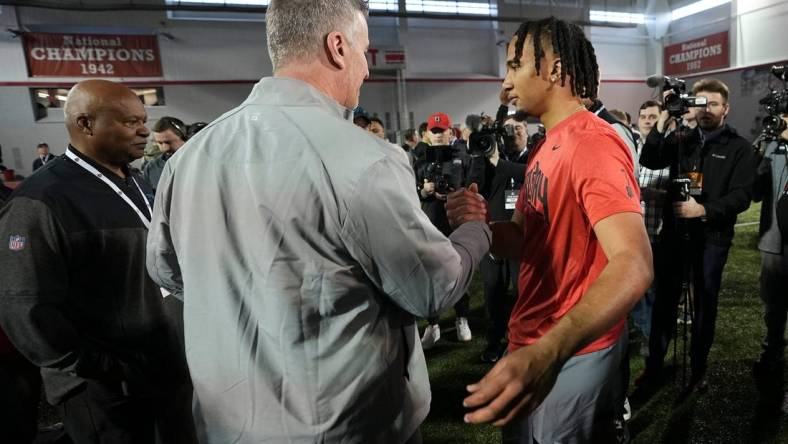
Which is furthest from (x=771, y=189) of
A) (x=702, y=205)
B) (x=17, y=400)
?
(x=17, y=400)

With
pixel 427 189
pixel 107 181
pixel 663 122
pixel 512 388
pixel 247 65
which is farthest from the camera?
pixel 247 65

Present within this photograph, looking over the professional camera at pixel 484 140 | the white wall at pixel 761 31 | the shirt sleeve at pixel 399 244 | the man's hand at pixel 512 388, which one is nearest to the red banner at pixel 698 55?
the white wall at pixel 761 31

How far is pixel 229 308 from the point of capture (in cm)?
108

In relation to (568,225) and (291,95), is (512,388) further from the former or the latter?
(291,95)

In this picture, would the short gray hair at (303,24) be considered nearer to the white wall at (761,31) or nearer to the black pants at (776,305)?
the black pants at (776,305)

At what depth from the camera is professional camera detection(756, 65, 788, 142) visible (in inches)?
132

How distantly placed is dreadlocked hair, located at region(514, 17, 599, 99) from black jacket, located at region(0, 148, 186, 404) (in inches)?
68.3

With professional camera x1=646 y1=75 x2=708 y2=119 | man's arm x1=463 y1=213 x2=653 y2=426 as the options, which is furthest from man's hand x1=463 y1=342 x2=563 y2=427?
professional camera x1=646 y1=75 x2=708 y2=119

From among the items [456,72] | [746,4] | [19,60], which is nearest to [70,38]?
[19,60]

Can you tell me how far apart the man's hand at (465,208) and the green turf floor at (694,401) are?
1977 millimetres

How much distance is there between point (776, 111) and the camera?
347 cm

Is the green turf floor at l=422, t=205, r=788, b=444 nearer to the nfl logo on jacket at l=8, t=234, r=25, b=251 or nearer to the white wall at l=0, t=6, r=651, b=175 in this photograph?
the nfl logo on jacket at l=8, t=234, r=25, b=251

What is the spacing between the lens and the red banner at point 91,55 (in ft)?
44.0

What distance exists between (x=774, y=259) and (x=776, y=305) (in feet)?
1.09
